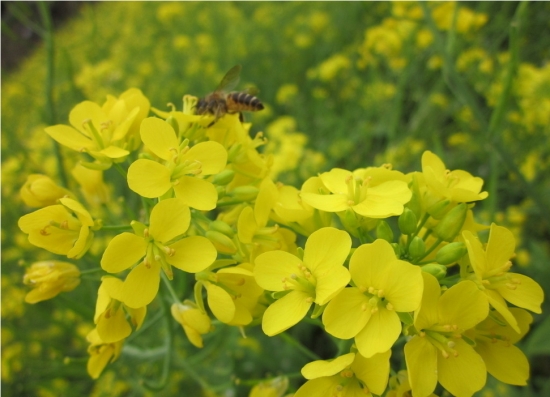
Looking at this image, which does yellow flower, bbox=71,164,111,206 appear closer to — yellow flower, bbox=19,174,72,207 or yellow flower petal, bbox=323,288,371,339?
yellow flower, bbox=19,174,72,207

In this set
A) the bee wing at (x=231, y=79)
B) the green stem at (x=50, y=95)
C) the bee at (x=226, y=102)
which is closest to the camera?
the bee at (x=226, y=102)

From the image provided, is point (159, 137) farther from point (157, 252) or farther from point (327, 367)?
point (327, 367)

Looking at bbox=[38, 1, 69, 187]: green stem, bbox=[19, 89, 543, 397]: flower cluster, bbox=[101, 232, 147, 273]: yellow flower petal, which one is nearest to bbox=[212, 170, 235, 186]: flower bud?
bbox=[19, 89, 543, 397]: flower cluster

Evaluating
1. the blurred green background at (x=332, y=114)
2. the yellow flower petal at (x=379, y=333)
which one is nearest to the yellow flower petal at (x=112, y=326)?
the blurred green background at (x=332, y=114)

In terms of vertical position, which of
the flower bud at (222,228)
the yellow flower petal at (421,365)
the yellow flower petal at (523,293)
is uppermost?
the flower bud at (222,228)

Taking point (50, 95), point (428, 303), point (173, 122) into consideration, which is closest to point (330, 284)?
point (428, 303)

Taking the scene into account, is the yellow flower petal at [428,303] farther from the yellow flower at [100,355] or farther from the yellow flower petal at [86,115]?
the yellow flower petal at [86,115]
